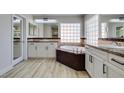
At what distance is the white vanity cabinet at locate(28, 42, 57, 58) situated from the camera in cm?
719

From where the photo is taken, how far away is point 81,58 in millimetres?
4570

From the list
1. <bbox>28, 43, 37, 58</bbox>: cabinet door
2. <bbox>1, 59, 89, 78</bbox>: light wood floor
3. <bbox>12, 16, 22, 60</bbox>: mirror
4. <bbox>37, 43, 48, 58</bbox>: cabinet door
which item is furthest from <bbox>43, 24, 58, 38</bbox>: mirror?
A: <bbox>1, 59, 89, 78</bbox>: light wood floor

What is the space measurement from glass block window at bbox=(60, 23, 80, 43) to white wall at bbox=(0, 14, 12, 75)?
4.65 m

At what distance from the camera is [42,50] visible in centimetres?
723

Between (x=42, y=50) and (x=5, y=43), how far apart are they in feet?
9.89

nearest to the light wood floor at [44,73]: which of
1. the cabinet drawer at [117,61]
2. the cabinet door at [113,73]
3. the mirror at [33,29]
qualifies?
the cabinet door at [113,73]

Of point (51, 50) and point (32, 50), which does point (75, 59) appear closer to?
point (51, 50)

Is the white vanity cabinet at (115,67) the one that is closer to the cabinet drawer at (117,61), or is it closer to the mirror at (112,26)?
the cabinet drawer at (117,61)

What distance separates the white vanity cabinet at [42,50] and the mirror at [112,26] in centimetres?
252

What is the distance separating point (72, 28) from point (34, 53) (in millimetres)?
2946

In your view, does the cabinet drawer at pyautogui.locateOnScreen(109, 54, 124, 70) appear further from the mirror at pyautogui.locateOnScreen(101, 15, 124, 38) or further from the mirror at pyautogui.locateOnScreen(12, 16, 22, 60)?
the mirror at pyautogui.locateOnScreen(12, 16, 22, 60)

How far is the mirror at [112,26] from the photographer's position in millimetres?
4316

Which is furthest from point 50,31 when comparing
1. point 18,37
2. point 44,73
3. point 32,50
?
point 44,73
